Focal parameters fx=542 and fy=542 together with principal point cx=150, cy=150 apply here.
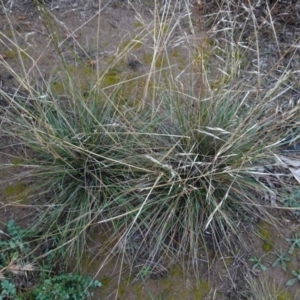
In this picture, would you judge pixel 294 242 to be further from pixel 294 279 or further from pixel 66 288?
pixel 66 288

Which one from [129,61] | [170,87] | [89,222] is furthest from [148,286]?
[129,61]

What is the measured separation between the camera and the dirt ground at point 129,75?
7.71 ft

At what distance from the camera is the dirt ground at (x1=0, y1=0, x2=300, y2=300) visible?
2.35 metres

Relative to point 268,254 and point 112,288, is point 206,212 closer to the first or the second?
point 268,254

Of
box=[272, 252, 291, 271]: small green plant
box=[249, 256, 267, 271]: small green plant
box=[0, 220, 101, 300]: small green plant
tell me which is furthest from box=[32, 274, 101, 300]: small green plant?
box=[272, 252, 291, 271]: small green plant

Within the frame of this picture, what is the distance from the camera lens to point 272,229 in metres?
2.50

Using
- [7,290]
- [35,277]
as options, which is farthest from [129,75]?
[7,290]

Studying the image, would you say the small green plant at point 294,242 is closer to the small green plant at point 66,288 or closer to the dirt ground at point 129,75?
→ the dirt ground at point 129,75

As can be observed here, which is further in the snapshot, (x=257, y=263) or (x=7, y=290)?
(x=257, y=263)

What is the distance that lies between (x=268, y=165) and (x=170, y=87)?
1.88 ft

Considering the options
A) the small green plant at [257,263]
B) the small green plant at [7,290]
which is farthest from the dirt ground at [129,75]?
the small green plant at [7,290]

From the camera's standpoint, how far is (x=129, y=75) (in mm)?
3025

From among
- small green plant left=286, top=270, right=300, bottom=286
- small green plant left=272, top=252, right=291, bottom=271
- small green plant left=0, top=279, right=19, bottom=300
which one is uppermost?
small green plant left=0, top=279, right=19, bottom=300

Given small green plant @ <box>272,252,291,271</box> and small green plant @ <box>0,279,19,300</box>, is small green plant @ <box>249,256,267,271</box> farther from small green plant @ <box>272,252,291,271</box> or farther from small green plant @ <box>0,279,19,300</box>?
small green plant @ <box>0,279,19,300</box>
